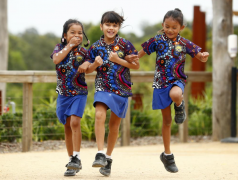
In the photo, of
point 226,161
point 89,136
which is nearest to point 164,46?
point 226,161

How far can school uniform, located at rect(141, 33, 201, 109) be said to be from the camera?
436 cm

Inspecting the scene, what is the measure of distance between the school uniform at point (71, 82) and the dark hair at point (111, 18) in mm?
400

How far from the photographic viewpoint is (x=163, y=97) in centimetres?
440

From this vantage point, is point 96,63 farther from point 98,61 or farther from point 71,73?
point 71,73

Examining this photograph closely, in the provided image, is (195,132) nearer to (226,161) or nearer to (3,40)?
(226,161)

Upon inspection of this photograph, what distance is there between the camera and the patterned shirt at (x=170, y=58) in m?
4.36

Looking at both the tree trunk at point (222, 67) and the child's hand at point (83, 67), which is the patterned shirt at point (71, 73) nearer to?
the child's hand at point (83, 67)

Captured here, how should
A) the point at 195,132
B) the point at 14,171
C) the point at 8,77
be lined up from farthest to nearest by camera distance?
1. the point at 195,132
2. the point at 8,77
3. the point at 14,171

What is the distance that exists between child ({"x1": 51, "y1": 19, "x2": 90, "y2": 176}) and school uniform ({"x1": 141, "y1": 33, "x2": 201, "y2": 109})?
76 centimetres

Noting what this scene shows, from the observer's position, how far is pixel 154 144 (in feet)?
26.3

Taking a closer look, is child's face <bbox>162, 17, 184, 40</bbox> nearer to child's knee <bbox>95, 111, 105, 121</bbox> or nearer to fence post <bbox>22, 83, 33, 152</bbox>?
child's knee <bbox>95, 111, 105, 121</bbox>

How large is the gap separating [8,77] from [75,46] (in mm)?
2447

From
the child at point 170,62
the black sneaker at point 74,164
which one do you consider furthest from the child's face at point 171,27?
the black sneaker at point 74,164

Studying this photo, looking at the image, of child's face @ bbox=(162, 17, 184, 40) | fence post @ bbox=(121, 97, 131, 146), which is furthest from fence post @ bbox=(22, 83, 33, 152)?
child's face @ bbox=(162, 17, 184, 40)
